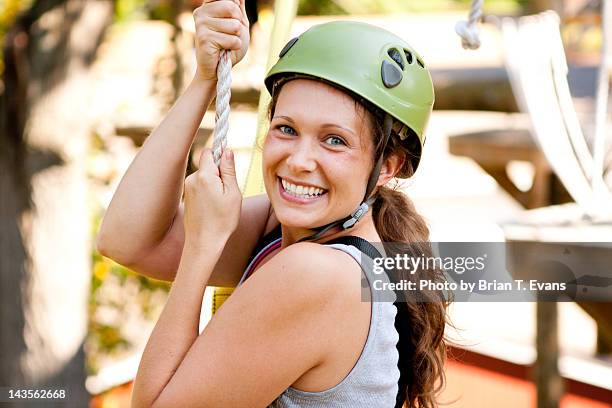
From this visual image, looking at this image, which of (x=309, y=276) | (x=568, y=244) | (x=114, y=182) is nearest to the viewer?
(x=309, y=276)

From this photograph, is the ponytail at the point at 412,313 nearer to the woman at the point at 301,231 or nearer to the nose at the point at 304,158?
the woman at the point at 301,231

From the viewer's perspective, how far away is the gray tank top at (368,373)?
144cm

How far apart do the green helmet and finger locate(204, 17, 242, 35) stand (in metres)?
0.10

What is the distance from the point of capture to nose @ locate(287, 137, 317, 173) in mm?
1440

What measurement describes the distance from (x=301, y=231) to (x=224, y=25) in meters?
0.40

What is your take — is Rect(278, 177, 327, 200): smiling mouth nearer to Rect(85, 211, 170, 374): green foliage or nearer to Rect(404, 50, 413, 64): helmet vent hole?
Rect(404, 50, 413, 64): helmet vent hole

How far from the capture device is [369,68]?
148cm

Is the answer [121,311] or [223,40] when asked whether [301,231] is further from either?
[121,311]

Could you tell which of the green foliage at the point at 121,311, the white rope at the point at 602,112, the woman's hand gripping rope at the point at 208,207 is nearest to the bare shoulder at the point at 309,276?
the woman's hand gripping rope at the point at 208,207

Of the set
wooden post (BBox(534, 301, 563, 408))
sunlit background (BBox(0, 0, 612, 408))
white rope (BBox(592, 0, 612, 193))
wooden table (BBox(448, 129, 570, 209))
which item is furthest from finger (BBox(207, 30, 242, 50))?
wooden post (BBox(534, 301, 563, 408))

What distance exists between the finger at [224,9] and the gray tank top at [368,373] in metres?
0.47

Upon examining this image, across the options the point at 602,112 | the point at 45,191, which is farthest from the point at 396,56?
the point at 45,191

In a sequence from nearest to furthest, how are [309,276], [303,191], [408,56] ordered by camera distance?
[309,276] → [303,191] → [408,56]

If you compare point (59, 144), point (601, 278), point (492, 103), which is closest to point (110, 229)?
point (601, 278)
